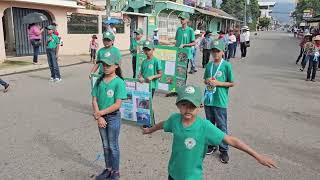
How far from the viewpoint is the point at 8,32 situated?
59.9 feet

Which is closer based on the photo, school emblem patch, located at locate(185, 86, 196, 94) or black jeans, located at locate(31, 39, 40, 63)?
school emblem patch, located at locate(185, 86, 196, 94)

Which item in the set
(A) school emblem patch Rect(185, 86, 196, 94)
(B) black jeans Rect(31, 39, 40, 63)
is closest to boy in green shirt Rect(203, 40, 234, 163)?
(A) school emblem patch Rect(185, 86, 196, 94)

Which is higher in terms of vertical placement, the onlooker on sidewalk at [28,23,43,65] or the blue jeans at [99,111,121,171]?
the onlooker on sidewalk at [28,23,43,65]

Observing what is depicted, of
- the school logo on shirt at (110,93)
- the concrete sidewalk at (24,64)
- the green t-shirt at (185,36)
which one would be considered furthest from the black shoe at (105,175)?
the concrete sidewalk at (24,64)

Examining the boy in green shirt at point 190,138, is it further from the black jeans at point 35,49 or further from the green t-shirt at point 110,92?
the black jeans at point 35,49

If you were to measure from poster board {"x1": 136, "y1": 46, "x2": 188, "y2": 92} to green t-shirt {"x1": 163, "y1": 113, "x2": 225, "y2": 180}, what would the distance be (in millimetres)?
6154

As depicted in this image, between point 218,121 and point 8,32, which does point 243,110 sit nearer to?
point 218,121

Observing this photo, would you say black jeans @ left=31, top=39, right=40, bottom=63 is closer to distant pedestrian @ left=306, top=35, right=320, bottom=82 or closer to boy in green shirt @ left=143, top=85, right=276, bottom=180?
distant pedestrian @ left=306, top=35, right=320, bottom=82

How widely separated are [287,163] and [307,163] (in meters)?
0.30

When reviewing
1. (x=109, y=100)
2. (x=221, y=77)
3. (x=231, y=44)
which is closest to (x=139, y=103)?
(x=221, y=77)

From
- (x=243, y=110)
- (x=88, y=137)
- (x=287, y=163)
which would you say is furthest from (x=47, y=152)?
(x=243, y=110)

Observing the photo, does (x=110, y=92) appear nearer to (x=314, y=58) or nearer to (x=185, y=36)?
(x=185, y=36)

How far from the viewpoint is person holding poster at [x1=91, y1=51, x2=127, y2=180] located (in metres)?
3.84

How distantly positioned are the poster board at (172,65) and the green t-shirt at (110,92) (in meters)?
5.06
